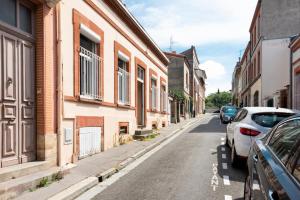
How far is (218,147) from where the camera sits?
12.8m

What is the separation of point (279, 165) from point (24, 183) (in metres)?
4.63

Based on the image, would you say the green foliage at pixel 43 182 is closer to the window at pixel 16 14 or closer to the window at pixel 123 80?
the window at pixel 16 14

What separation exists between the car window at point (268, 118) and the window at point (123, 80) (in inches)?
285

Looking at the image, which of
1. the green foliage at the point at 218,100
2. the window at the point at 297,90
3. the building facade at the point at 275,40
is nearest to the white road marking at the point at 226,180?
the window at the point at 297,90

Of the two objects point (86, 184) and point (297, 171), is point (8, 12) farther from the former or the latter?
point (297, 171)

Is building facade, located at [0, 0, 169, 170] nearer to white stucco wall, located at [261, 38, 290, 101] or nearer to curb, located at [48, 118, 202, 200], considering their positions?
curb, located at [48, 118, 202, 200]

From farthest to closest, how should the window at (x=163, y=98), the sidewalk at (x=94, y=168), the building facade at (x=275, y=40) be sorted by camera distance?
1. the building facade at (x=275, y=40)
2. the window at (x=163, y=98)
3. the sidewalk at (x=94, y=168)

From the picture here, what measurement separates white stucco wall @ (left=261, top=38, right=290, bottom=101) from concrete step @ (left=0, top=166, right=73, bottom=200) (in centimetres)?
2120

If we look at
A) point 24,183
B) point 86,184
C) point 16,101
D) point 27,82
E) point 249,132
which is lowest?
point 86,184

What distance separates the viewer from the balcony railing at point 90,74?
1038cm

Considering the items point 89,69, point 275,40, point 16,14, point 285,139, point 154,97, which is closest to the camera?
point 285,139

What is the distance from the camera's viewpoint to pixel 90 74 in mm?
10922

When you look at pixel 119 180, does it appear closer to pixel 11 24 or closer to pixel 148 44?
pixel 11 24

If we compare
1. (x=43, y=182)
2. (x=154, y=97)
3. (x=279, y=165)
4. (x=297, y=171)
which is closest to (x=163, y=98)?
(x=154, y=97)
